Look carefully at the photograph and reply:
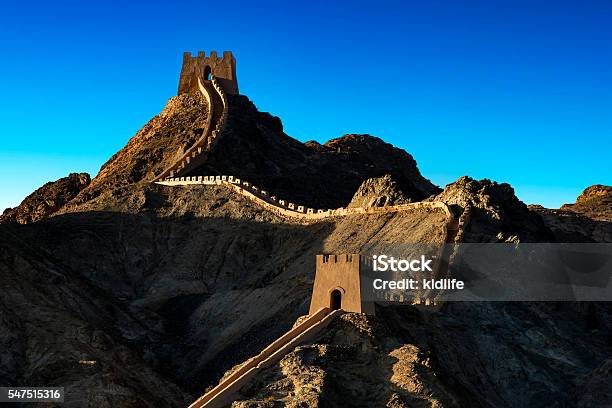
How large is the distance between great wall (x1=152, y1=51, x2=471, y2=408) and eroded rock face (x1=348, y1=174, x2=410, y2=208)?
1.33 metres

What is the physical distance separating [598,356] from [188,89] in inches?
3369

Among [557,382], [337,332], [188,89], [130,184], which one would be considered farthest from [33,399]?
[188,89]

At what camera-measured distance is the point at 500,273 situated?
101375 millimetres

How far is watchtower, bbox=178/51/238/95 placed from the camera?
172m

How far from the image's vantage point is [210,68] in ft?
567

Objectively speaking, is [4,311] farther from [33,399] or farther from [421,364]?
[421,364]

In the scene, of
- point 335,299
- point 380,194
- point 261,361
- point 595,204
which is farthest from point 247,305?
point 595,204

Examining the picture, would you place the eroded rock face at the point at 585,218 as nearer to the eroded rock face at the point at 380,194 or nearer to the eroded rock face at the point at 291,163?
the eroded rock face at the point at 380,194

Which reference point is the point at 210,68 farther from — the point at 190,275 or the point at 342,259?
the point at 342,259

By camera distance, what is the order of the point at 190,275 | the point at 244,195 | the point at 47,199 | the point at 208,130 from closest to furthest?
the point at 190,275
the point at 244,195
the point at 47,199
the point at 208,130

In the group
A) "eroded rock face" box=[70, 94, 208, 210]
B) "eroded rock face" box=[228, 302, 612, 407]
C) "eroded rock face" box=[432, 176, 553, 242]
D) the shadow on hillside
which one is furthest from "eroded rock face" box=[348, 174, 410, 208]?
"eroded rock face" box=[70, 94, 208, 210]

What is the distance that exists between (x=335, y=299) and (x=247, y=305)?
32809 mm

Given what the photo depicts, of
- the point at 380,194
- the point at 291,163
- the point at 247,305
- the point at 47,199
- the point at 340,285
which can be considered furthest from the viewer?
the point at 291,163

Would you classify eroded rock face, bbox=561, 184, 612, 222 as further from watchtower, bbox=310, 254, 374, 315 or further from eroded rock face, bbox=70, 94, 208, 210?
watchtower, bbox=310, 254, 374, 315
